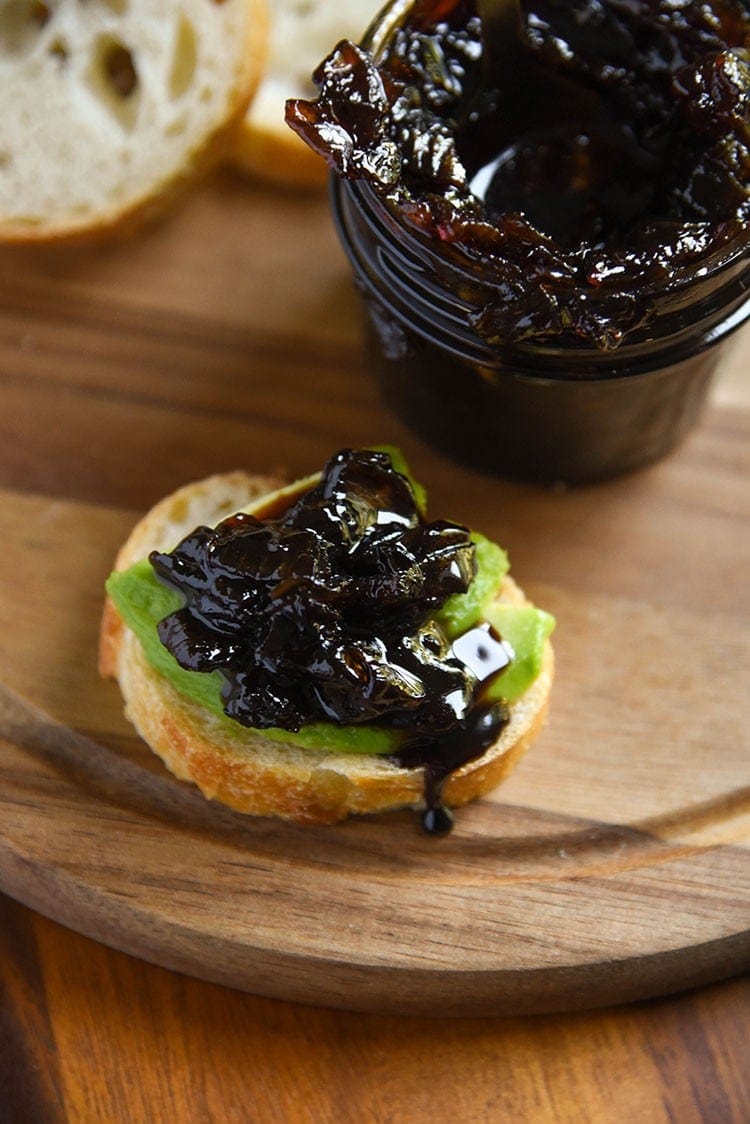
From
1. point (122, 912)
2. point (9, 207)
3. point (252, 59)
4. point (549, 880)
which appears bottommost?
point (122, 912)

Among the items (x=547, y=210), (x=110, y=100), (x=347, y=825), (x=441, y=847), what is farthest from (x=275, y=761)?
(x=110, y=100)

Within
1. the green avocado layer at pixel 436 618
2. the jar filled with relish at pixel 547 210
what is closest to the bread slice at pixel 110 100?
the jar filled with relish at pixel 547 210

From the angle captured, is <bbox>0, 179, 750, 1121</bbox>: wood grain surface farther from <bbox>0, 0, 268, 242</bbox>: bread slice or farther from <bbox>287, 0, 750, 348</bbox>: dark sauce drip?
<bbox>287, 0, 750, 348</bbox>: dark sauce drip

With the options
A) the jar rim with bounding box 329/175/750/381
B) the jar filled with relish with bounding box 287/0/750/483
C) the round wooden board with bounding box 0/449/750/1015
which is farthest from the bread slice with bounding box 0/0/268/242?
the round wooden board with bounding box 0/449/750/1015

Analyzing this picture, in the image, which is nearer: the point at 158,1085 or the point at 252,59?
the point at 158,1085

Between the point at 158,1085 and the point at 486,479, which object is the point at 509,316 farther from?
the point at 158,1085

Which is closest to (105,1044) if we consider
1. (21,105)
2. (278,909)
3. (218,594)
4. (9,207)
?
(278,909)

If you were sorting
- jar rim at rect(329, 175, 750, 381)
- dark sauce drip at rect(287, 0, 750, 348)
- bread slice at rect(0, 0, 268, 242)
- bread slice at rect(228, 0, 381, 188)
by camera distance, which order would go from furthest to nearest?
bread slice at rect(228, 0, 381, 188) → bread slice at rect(0, 0, 268, 242) → jar rim at rect(329, 175, 750, 381) → dark sauce drip at rect(287, 0, 750, 348)

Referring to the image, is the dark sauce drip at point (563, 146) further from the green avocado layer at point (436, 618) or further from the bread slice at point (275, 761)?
the bread slice at point (275, 761)
